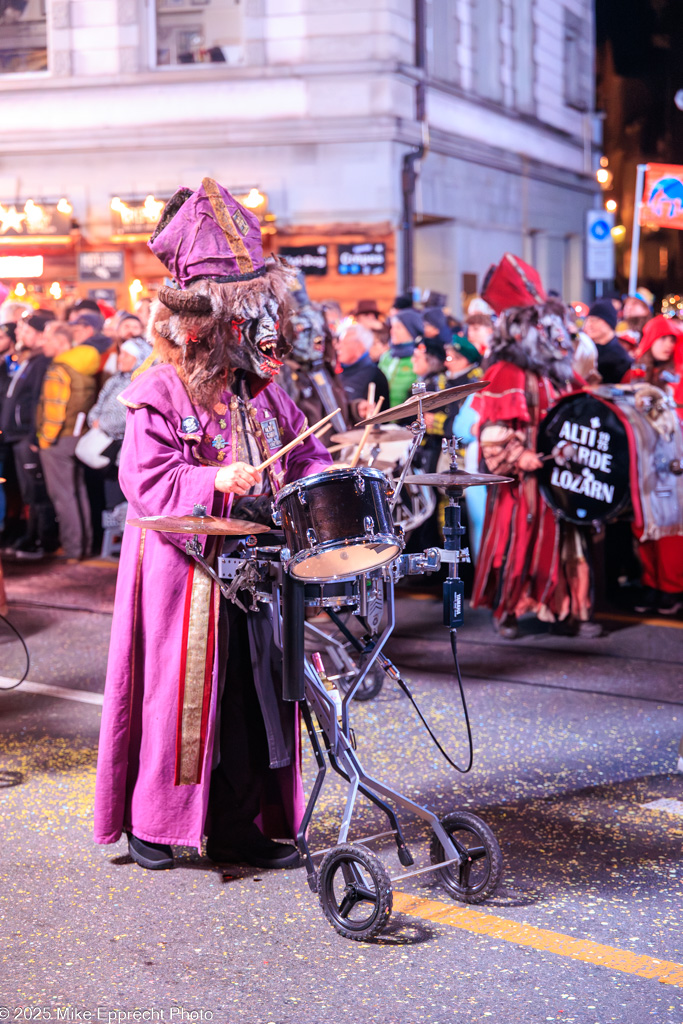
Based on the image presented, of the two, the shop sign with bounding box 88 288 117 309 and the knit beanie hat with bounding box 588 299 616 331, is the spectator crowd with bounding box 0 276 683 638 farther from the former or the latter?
the shop sign with bounding box 88 288 117 309

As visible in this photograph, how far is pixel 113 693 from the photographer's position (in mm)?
4254

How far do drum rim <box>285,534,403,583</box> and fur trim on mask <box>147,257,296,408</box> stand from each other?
862mm

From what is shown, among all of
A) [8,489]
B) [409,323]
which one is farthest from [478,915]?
[8,489]

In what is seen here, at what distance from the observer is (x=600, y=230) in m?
20.7

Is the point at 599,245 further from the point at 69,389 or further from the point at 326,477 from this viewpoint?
the point at 326,477

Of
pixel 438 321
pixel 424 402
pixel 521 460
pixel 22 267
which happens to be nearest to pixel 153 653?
pixel 424 402

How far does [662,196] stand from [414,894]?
967 centimetres

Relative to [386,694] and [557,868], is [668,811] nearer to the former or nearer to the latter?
[557,868]

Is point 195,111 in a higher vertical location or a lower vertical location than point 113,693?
higher

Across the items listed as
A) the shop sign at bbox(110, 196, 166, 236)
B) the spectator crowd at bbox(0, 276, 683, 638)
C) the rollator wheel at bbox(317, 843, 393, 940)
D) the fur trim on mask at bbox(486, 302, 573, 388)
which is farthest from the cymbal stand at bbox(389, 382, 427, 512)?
the shop sign at bbox(110, 196, 166, 236)

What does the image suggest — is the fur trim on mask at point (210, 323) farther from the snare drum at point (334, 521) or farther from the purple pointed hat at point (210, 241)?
the snare drum at point (334, 521)

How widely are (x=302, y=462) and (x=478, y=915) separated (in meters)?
1.63

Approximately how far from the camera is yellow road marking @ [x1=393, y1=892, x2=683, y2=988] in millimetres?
3582

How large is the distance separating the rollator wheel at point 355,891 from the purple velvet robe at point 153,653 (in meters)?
0.52
